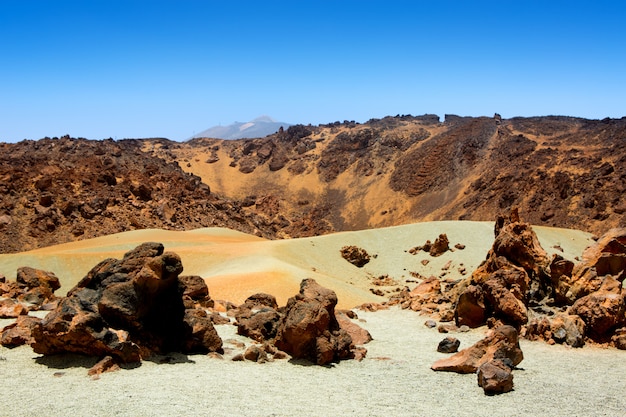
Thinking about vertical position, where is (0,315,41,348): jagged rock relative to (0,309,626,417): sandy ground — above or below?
above

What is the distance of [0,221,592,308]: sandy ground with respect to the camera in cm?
2564

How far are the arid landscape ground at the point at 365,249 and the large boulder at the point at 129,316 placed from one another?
0.41 meters

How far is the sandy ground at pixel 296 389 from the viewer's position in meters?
9.42

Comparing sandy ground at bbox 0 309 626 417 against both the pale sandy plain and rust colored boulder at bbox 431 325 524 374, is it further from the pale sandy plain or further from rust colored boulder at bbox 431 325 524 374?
rust colored boulder at bbox 431 325 524 374

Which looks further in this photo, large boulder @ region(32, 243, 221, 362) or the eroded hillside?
the eroded hillside

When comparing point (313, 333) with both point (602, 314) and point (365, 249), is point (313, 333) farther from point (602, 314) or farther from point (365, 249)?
point (365, 249)

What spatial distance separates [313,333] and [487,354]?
167 inches

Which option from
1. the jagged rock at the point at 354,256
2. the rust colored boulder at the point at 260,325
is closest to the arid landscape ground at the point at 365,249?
the rust colored boulder at the point at 260,325

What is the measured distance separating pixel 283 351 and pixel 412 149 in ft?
223

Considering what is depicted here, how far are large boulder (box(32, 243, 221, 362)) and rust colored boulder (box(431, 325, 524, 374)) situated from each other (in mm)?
5824

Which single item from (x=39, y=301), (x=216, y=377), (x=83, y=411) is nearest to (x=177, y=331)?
(x=216, y=377)

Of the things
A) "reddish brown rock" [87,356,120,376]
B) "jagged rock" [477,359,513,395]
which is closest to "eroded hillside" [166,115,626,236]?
"jagged rock" [477,359,513,395]

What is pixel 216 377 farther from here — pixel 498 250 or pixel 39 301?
pixel 498 250

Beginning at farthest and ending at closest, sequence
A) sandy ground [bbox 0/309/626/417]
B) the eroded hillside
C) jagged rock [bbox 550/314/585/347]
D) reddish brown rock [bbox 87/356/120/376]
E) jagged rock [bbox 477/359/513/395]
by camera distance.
Result: the eroded hillside < jagged rock [bbox 550/314/585/347] < jagged rock [bbox 477/359/513/395] < reddish brown rock [bbox 87/356/120/376] < sandy ground [bbox 0/309/626/417]
